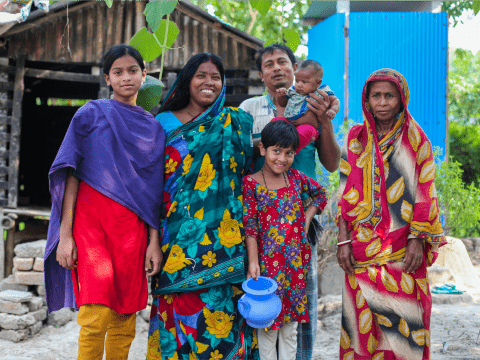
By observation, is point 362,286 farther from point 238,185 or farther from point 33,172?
point 33,172

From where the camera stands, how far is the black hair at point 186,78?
7.44 feet

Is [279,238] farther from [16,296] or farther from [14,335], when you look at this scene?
[16,296]

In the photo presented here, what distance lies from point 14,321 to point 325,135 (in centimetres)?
401

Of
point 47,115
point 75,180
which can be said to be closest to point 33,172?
point 47,115

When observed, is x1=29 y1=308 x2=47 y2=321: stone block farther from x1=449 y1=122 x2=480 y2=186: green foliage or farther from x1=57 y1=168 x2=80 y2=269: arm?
x1=449 y1=122 x2=480 y2=186: green foliage

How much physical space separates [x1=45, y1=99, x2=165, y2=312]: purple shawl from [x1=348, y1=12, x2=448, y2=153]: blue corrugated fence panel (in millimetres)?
5486

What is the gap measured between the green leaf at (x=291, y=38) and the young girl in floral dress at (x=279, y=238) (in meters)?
0.73

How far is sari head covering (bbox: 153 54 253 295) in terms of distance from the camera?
2.10 m

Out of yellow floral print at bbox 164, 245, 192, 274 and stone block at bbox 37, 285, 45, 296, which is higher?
yellow floral print at bbox 164, 245, 192, 274

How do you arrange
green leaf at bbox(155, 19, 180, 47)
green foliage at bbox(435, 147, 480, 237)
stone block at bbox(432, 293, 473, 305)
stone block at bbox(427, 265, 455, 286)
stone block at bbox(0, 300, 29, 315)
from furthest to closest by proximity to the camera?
green foliage at bbox(435, 147, 480, 237) → stone block at bbox(427, 265, 455, 286) → stone block at bbox(432, 293, 473, 305) → stone block at bbox(0, 300, 29, 315) → green leaf at bbox(155, 19, 180, 47)

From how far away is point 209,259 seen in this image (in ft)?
6.88

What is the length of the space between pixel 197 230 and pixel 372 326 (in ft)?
3.39

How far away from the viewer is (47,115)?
8836 mm

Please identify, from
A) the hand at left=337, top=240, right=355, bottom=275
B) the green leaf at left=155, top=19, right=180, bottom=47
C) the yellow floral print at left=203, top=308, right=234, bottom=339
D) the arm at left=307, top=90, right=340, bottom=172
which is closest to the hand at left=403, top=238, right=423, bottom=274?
the hand at left=337, top=240, right=355, bottom=275
